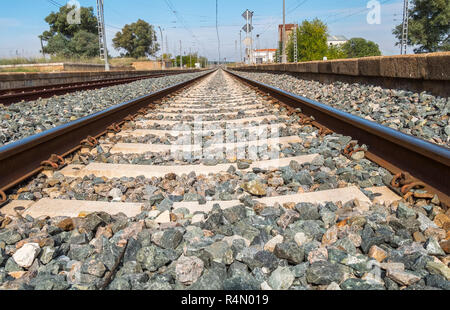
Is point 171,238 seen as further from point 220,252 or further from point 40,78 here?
point 40,78

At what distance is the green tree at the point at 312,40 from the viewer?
74.4m

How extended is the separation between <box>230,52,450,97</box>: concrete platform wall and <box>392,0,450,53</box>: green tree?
67.7m

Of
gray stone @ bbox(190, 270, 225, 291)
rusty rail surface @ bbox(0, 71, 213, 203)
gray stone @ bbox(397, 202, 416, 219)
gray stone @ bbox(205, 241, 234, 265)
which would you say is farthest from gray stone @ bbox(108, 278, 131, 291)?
gray stone @ bbox(397, 202, 416, 219)

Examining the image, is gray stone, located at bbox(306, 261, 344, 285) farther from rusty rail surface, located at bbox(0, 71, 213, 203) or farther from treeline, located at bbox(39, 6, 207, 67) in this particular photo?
treeline, located at bbox(39, 6, 207, 67)

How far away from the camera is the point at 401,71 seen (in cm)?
571

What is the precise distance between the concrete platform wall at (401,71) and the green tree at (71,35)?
72465mm

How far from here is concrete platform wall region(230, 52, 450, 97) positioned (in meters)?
4.71

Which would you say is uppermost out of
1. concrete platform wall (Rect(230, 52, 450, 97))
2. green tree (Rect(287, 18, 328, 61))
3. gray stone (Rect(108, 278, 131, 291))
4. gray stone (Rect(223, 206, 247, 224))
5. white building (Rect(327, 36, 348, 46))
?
white building (Rect(327, 36, 348, 46))

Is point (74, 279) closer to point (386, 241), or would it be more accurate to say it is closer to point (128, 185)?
point (128, 185)

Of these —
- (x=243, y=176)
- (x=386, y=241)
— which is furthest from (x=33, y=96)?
(x=386, y=241)

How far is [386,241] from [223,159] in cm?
177

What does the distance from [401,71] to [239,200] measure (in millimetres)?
4571

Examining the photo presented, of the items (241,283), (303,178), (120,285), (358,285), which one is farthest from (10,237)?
(303,178)

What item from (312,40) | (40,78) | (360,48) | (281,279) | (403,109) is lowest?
(281,279)
